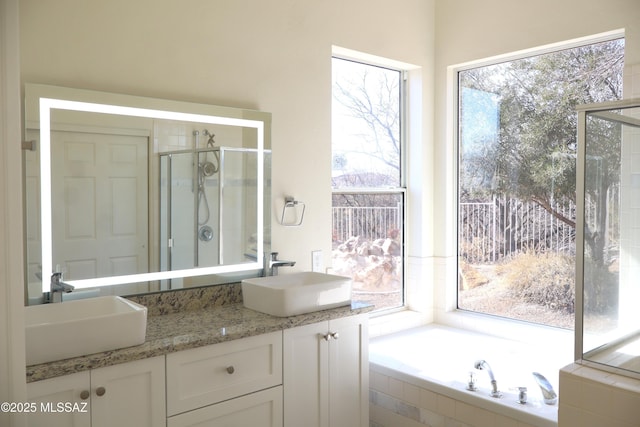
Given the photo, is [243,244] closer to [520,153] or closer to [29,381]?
[29,381]

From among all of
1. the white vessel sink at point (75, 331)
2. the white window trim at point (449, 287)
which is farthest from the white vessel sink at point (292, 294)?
the white window trim at point (449, 287)

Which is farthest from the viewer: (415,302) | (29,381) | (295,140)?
(415,302)

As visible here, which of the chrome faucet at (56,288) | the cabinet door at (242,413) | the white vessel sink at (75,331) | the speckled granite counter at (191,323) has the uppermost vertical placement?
the chrome faucet at (56,288)

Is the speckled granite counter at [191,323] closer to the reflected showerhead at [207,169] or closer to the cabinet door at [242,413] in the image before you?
the cabinet door at [242,413]

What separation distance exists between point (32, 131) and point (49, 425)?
1.14m

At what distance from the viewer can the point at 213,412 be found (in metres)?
2.13

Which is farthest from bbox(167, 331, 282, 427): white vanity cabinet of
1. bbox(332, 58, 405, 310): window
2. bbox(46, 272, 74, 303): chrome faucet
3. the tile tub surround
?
bbox(332, 58, 405, 310): window

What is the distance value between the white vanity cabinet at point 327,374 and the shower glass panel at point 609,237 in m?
1.03

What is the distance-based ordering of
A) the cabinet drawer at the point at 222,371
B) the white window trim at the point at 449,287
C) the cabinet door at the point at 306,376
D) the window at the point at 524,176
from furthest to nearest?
1. the white window trim at the point at 449,287
2. the window at the point at 524,176
3. the cabinet door at the point at 306,376
4. the cabinet drawer at the point at 222,371

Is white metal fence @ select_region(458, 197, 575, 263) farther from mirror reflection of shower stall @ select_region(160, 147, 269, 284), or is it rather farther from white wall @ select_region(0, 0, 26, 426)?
white wall @ select_region(0, 0, 26, 426)

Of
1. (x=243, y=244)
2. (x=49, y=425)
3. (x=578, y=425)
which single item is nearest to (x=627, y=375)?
(x=578, y=425)

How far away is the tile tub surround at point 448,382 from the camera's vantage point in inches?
102

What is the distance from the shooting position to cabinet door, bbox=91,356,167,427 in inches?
71.9

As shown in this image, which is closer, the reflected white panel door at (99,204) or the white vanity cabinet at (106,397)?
the white vanity cabinet at (106,397)
